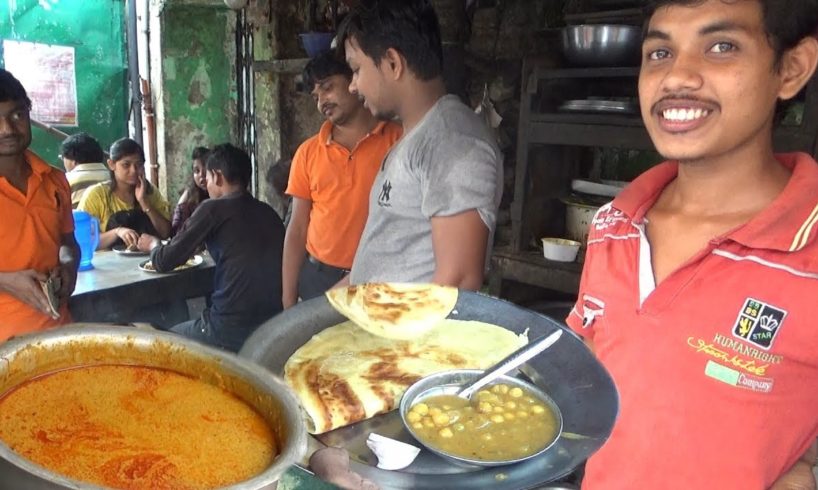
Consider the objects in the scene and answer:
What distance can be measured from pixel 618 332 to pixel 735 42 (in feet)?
2.21

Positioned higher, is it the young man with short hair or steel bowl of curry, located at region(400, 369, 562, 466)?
the young man with short hair

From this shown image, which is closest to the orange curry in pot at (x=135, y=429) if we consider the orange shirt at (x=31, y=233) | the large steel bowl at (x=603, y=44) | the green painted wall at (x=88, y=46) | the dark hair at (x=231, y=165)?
the orange shirt at (x=31, y=233)

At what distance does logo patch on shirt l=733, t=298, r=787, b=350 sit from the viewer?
1.16 metres

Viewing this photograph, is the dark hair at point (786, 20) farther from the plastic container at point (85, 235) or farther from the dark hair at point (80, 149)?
the dark hair at point (80, 149)

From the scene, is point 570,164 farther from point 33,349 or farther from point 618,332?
point 33,349

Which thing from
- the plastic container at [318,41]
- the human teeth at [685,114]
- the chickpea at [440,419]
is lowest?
the chickpea at [440,419]

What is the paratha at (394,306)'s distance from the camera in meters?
1.55

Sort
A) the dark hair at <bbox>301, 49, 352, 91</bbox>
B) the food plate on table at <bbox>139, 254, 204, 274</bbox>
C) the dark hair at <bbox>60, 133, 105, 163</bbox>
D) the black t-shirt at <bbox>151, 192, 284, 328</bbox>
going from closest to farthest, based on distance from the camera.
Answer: the dark hair at <bbox>301, 49, 352, 91</bbox> < the black t-shirt at <bbox>151, 192, 284, 328</bbox> < the food plate on table at <bbox>139, 254, 204, 274</bbox> < the dark hair at <bbox>60, 133, 105, 163</bbox>

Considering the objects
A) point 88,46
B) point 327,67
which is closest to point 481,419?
point 327,67

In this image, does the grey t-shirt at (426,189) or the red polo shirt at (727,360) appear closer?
the red polo shirt at (727,360)

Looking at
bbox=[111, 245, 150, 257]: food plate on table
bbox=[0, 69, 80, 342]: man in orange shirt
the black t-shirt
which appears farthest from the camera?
bbox=[111, 245, 150, 257]: food plate on table

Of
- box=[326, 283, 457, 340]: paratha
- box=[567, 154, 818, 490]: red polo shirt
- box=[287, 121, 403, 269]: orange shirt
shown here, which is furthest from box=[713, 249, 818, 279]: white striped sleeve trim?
box=[287, 121, 403, 269]: orange shirt

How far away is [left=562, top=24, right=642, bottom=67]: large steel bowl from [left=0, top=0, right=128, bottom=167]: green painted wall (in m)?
5.29

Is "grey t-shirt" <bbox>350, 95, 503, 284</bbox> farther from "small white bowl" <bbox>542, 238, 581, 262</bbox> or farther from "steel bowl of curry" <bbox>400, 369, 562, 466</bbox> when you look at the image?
"small white bowl" <bbox>542, 238, 581, 262</bbox>
